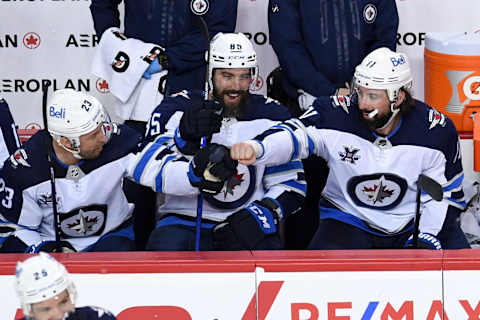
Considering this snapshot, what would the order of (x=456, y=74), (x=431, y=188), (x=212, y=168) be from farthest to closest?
(x=456, y=74), (x=212, y=168), (x=431, y=188)

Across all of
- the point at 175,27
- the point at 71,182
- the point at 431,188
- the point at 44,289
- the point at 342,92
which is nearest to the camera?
the point at 44,289

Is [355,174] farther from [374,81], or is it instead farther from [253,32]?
[253,32]

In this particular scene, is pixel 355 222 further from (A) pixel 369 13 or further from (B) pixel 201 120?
(A) pixel 369 13

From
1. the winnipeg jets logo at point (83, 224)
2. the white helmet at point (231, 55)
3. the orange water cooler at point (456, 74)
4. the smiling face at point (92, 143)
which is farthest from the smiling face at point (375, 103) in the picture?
the orange water cooler at point (456, 74)

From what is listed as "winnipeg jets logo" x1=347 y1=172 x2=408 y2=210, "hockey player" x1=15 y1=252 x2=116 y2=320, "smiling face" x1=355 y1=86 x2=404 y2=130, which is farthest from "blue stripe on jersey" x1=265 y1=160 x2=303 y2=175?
"hockey player" x1=15 y1=252 x2=116 y2=320

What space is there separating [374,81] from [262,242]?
796mm

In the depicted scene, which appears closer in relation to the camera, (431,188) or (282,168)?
(431,188)

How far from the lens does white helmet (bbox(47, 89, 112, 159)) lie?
13.5 ft

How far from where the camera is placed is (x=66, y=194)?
14.0 ft

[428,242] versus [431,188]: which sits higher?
[431,188]

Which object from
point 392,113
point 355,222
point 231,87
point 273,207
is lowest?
point 355,222

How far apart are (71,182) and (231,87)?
0.78 meters

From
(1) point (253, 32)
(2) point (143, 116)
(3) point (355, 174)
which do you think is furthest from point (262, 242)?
(1) point (253, 32)

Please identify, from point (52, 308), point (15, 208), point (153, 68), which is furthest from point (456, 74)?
point (52, 308)
